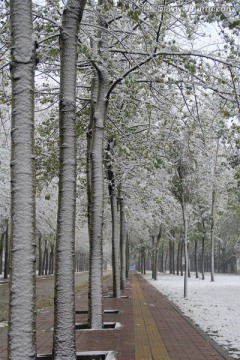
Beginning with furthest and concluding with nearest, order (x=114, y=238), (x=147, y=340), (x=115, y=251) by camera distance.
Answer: (x=115, y=251)
(x=114, y=238)
(x=147, y=340)

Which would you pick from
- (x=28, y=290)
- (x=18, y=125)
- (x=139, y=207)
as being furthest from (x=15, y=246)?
(x=139, y=207)

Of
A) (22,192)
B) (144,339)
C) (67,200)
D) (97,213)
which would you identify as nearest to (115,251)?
(97,213)

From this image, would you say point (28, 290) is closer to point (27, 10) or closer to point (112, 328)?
point (27, 10)

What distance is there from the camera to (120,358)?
6828 mm

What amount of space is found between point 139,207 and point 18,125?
2103 cm

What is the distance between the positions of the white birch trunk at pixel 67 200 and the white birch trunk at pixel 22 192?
1.62 metres

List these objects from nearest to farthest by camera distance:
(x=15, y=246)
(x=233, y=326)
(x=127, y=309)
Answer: (x=15, y=246) → (x=233, y=326) → (x=127, y=309)

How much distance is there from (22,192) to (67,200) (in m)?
1.83

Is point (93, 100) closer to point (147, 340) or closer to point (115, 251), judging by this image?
point (147, 340)

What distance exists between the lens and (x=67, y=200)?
654cm

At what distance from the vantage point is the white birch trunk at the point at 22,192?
460cm

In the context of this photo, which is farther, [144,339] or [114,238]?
[114,238]

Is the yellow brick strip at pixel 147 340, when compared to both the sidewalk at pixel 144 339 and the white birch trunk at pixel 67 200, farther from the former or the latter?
the white birch trunk at pixel 67 200

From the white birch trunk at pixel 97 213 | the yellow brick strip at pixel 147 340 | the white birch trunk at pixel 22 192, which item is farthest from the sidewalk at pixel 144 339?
→ the white birch trunk at pixel 22 192
